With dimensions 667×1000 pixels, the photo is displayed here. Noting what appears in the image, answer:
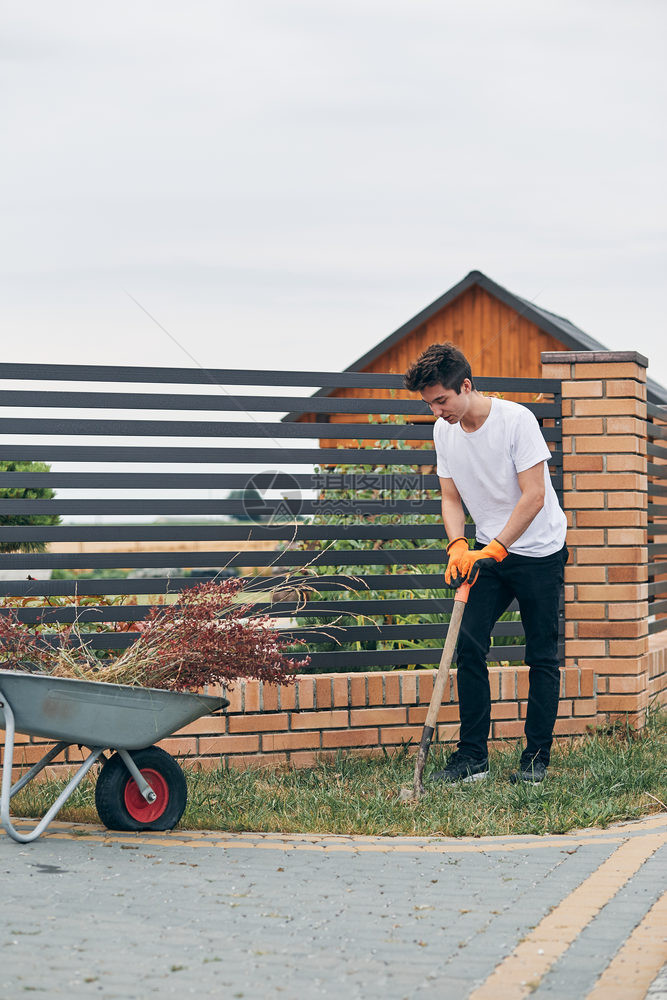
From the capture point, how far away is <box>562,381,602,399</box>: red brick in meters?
6.20

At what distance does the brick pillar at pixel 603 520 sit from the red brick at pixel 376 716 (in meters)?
1.15

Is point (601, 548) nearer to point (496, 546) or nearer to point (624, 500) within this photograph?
point (624, 500)

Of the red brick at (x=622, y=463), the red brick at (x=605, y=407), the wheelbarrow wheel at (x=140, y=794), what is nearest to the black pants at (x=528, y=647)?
the red brick at (x=622, y=463)

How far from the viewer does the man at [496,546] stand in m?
4.93

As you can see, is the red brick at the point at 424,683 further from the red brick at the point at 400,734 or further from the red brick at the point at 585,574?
the red brick at the point at 585,574

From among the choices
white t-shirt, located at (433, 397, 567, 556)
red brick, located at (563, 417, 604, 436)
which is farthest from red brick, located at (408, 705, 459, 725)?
red brick, located at (563, 417, 604, 436)

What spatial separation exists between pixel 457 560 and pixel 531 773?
3.45ft

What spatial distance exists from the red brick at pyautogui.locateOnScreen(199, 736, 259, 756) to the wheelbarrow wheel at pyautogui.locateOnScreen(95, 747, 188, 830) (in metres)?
1.06

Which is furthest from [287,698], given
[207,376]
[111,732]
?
[207,376]

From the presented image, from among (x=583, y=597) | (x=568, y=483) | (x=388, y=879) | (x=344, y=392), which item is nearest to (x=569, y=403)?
Answer: (x=568, y=483)

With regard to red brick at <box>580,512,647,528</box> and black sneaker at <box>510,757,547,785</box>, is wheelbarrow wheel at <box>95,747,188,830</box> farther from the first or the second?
red brick at <box>580,512,647,528</box>

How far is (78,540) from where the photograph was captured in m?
5.34

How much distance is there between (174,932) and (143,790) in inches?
43.5

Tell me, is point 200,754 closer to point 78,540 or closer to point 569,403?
point 78,540
